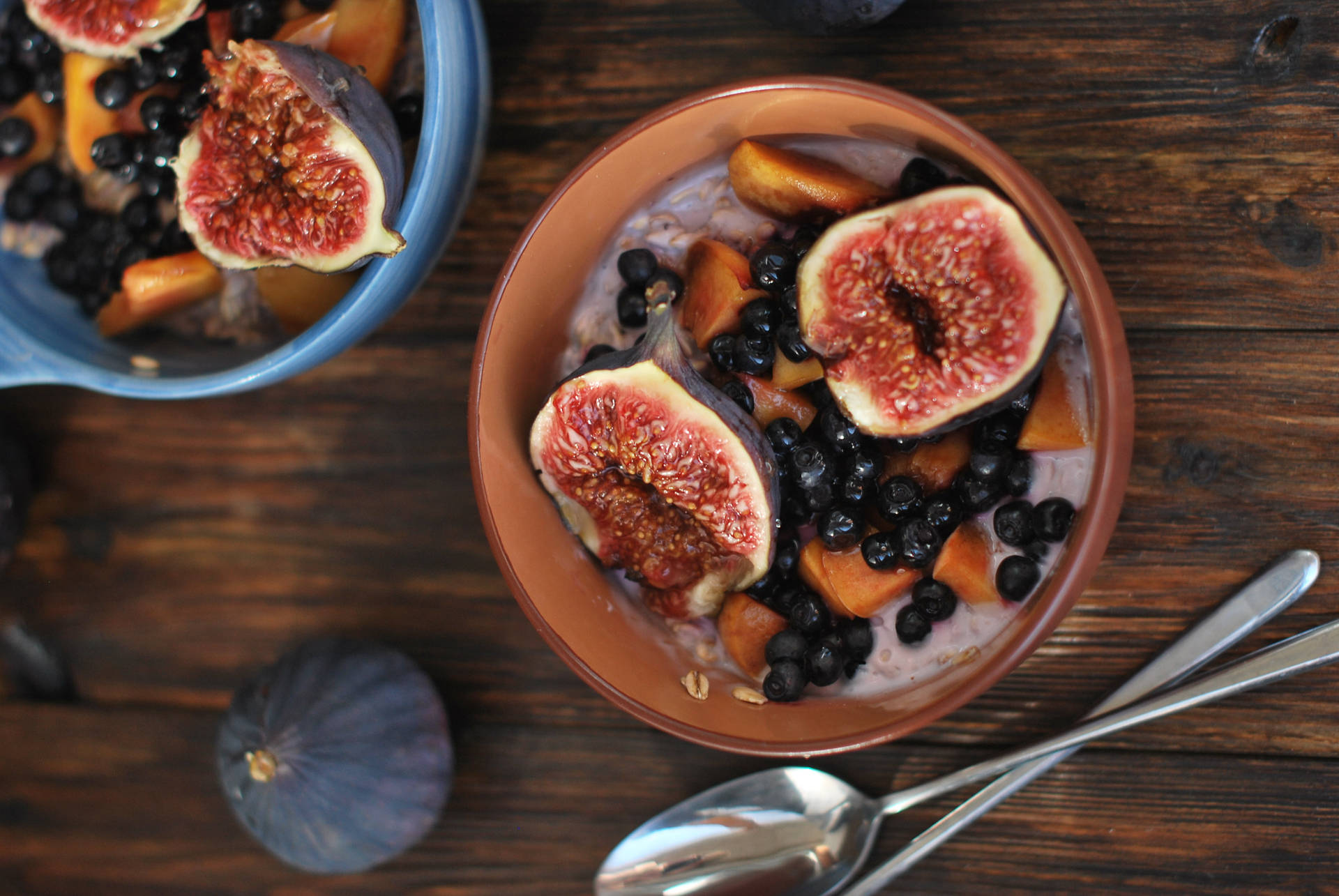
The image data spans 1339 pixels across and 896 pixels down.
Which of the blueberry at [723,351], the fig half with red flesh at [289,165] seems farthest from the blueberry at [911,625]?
the fig half with red flesh at [289,165]

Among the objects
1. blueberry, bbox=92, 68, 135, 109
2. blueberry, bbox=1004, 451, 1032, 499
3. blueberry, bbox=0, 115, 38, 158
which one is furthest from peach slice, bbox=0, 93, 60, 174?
blueberry, bbox=1004, 451, 1032, 499

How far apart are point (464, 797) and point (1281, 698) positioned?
1027 millimetres

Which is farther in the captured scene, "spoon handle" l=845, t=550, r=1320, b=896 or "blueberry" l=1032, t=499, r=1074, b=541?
"spoon handle" l=845, t=550, r=1320, b=896

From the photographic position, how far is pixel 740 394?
1.03 metres

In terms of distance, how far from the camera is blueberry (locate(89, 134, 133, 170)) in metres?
1.13

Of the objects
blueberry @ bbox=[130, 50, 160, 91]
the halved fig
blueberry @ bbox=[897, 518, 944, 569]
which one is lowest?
blueberry @ bbox=[897, 518, 944, 569]

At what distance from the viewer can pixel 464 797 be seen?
1262mm

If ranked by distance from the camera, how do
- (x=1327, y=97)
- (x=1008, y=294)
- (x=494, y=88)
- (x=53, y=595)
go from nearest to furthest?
(x=1008, y=294), (x=1327, y=97), (x=494, y=88), (x=53, y=595)

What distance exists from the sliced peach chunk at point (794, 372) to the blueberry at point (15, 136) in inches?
39.3

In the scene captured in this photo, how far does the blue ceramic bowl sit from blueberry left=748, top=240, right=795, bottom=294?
1.22ft

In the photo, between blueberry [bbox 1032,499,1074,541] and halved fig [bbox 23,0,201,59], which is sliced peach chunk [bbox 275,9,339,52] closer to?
halved fig [bbox 23,0,201,59]

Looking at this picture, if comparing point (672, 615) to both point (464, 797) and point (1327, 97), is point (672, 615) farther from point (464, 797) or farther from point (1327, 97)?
point (1327, 97)

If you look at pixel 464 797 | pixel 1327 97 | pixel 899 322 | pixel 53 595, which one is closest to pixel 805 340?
pixel 899 322

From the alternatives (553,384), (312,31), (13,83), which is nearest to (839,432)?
(553,384)
